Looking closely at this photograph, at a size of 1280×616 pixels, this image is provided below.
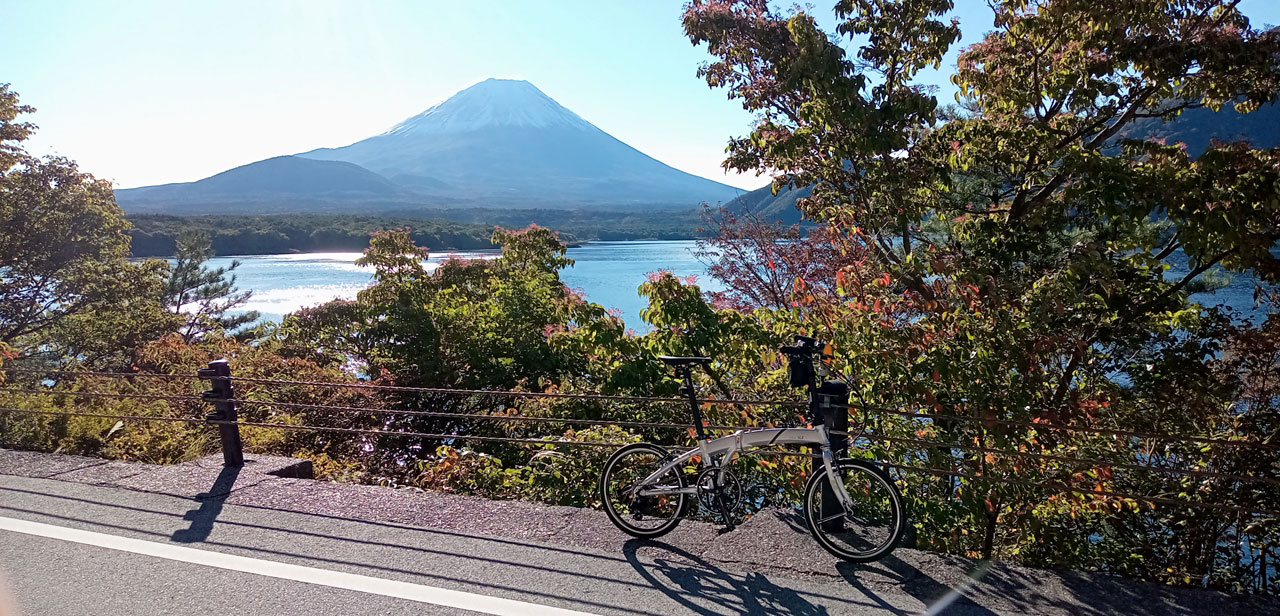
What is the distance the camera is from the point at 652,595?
3387mm

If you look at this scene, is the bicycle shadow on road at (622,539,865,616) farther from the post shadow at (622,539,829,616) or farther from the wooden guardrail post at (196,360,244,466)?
the wooden guardrail post at (196,360,244,466)

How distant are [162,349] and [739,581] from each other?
47.6 feet

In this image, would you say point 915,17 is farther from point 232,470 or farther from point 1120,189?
point 232,470

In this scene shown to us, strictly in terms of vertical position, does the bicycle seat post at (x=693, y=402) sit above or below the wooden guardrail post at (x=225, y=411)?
above

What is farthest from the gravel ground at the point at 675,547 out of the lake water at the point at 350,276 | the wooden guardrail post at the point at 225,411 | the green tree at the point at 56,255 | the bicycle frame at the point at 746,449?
the lake water at the point at 350,276

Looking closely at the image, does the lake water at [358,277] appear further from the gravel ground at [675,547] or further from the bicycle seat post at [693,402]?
the bicycle seat post at [693,402]

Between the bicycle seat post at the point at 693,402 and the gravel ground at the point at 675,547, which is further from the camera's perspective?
the bicycle seat post at the point at 693,402

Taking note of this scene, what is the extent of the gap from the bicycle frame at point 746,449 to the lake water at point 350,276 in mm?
25695

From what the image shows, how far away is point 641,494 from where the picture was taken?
4.19 metres

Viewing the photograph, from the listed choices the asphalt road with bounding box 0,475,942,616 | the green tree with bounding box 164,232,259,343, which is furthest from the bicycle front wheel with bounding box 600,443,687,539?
the green tree with bounding box 164,232,259,343

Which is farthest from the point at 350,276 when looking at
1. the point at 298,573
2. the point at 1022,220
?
the point at 298,573

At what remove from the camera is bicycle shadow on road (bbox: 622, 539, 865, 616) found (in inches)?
128

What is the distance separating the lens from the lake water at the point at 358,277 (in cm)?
4031

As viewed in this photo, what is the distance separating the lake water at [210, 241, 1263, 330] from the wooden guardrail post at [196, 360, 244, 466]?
22.0m
